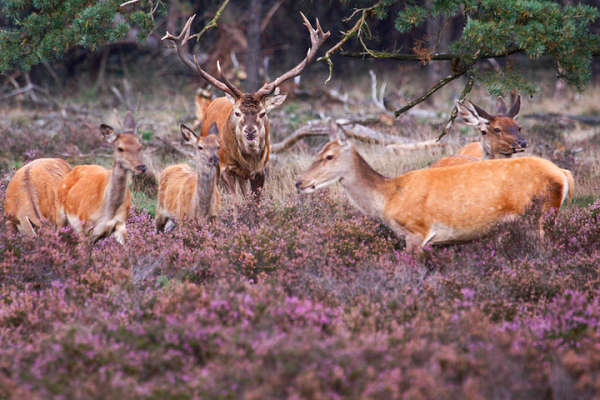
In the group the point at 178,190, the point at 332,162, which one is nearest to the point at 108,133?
the point at 178,190

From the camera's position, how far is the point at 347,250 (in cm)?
569

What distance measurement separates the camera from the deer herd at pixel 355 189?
541 cm

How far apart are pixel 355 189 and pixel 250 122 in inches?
99.1

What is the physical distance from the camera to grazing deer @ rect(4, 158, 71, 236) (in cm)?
625

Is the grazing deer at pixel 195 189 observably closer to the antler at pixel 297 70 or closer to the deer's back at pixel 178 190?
the deer's back at pixel 178 190

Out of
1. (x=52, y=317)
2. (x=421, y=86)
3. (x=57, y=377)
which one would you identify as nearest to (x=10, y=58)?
(x=52, y=317)

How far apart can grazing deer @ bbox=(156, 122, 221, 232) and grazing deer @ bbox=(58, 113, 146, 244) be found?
73cm

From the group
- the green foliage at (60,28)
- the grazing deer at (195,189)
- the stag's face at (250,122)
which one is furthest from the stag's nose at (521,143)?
the green foliage at (60,28)

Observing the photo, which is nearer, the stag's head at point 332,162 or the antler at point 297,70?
the stag's head at point 332,162

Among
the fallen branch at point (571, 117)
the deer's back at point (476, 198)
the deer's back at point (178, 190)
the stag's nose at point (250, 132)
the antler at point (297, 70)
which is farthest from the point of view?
the fallen branch at point (571, 117)

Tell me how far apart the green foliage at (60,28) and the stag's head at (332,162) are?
307 cm

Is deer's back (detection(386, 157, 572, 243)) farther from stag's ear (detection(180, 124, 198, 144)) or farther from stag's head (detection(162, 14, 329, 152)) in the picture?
stag's head (detection(162, 14, 329, 152))

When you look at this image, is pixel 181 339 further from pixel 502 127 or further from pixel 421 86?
pixel 421 86

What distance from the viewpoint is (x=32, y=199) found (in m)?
6.33
